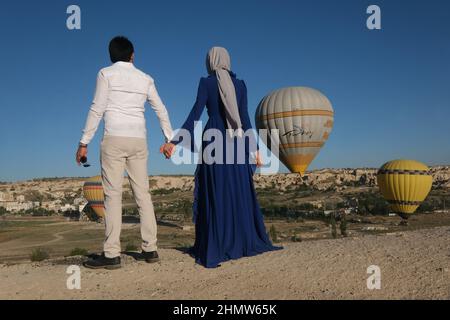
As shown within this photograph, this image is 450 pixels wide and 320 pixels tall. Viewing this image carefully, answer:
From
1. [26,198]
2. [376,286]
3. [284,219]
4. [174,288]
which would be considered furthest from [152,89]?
[26,198]

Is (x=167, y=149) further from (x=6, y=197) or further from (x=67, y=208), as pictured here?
(x=6, y=197)

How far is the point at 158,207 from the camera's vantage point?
72000 millimetres

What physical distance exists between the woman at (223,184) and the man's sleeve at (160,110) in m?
0.17

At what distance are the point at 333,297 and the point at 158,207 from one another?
69.9 meters

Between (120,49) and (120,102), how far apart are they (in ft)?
1.86

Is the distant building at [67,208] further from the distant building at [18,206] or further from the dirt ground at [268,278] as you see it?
the dirt ground at [268,278]

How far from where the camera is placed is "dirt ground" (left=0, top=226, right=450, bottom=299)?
358cm

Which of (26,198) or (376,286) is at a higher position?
(376,286)

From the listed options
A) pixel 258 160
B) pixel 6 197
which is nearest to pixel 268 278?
pixel 258 160

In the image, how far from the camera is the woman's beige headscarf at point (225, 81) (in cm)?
489

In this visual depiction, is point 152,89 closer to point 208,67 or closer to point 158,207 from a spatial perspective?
point 208,67

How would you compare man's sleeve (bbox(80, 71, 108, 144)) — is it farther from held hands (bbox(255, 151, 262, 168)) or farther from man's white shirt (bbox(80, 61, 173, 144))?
held hands (bbox(255, 151, 262, 168))

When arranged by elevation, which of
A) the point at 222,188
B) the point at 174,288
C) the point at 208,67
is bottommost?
the point at 174,288
